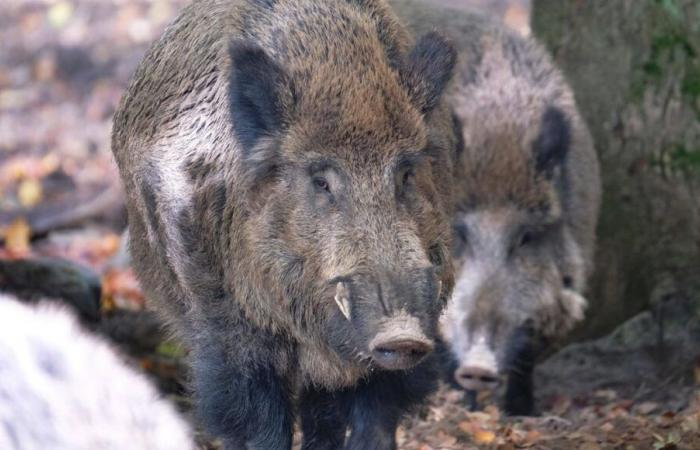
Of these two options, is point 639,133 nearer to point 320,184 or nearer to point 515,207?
point 515,207

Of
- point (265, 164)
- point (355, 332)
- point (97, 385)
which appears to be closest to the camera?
point (97, 385)

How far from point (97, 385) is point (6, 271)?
483 centimetres

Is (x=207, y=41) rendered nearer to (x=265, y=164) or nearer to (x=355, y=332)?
(x=265, y=164)

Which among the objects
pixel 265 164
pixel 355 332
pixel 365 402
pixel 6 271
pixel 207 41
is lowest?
pixel 6 271

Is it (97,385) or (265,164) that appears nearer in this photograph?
(97,385)

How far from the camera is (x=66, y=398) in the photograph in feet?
11.8

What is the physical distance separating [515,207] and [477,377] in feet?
3.70

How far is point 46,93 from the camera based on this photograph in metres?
13.7

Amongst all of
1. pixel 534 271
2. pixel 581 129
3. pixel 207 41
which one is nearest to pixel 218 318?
pixel 207 41

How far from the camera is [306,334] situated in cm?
518

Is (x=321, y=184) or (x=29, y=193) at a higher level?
(x=321, y=184)

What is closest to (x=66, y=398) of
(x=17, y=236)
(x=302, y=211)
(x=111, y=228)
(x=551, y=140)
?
(x=302, y=211)

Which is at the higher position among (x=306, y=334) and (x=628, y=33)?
(x=628, y=33)

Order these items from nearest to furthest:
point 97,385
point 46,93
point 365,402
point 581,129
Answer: point 97,385 → point 365,402 → point 581,129 → point 46,93
